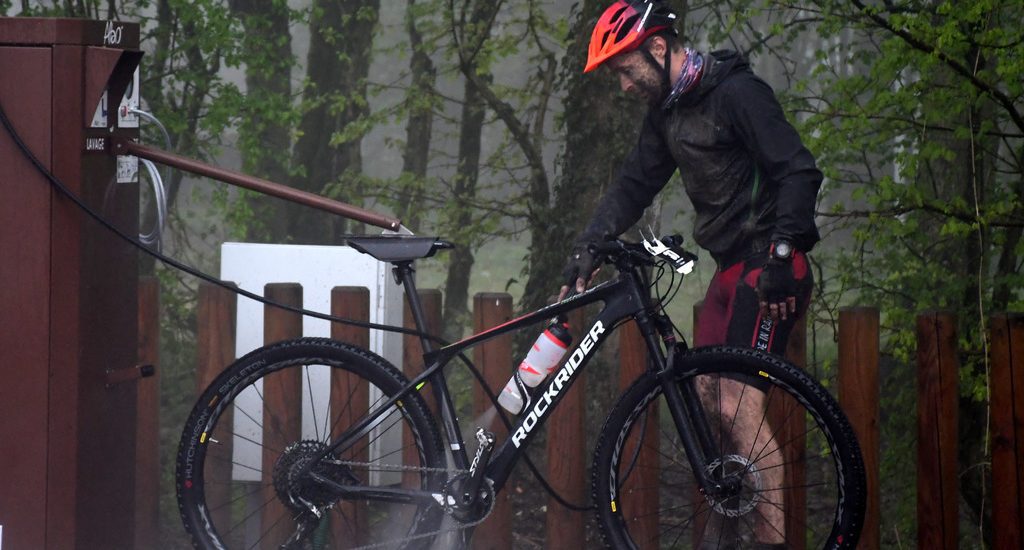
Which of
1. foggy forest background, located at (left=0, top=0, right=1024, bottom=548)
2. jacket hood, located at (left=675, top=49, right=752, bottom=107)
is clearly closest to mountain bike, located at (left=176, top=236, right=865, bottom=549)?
jacket hood, located at (left=675, top=49, right=752, bottom=107)

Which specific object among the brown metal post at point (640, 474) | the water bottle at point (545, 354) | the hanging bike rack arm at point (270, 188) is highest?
the hanging bike rack arm at point (270, 188)

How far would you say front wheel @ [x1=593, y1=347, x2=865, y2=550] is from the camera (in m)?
3.98

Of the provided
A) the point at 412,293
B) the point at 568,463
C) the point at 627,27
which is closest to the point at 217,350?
the point at 412,293

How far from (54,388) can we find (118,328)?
39 centimetres

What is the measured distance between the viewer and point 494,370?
495 centimetres

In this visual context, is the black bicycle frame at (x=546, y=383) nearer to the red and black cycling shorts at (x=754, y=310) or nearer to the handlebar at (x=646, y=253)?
the handlebar at (x=646, y=253)

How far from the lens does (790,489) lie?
15.5ft

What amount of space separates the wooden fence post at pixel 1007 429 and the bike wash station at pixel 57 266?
7.10 feet

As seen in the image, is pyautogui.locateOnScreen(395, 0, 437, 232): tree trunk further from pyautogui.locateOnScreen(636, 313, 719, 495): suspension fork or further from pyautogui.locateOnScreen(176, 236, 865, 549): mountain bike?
pyautogui.locateOnScreen(636, 313, 719, 495): suspension fork

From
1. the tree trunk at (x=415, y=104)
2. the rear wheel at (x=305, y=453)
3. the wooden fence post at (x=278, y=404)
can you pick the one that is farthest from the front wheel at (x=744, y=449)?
the tree trunk at (x=415, y=104)

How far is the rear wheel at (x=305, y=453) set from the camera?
4.48 meters

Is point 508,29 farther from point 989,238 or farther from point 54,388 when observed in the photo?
point 54,388

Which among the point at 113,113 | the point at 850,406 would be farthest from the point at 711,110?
the point at 113,113

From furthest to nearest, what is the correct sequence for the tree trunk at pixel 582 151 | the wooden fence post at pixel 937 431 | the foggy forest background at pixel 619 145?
the tree trunk at pixel 582 151, the foggy forest background at pixel 619 145, the wooden fence post at pixel 937 431
